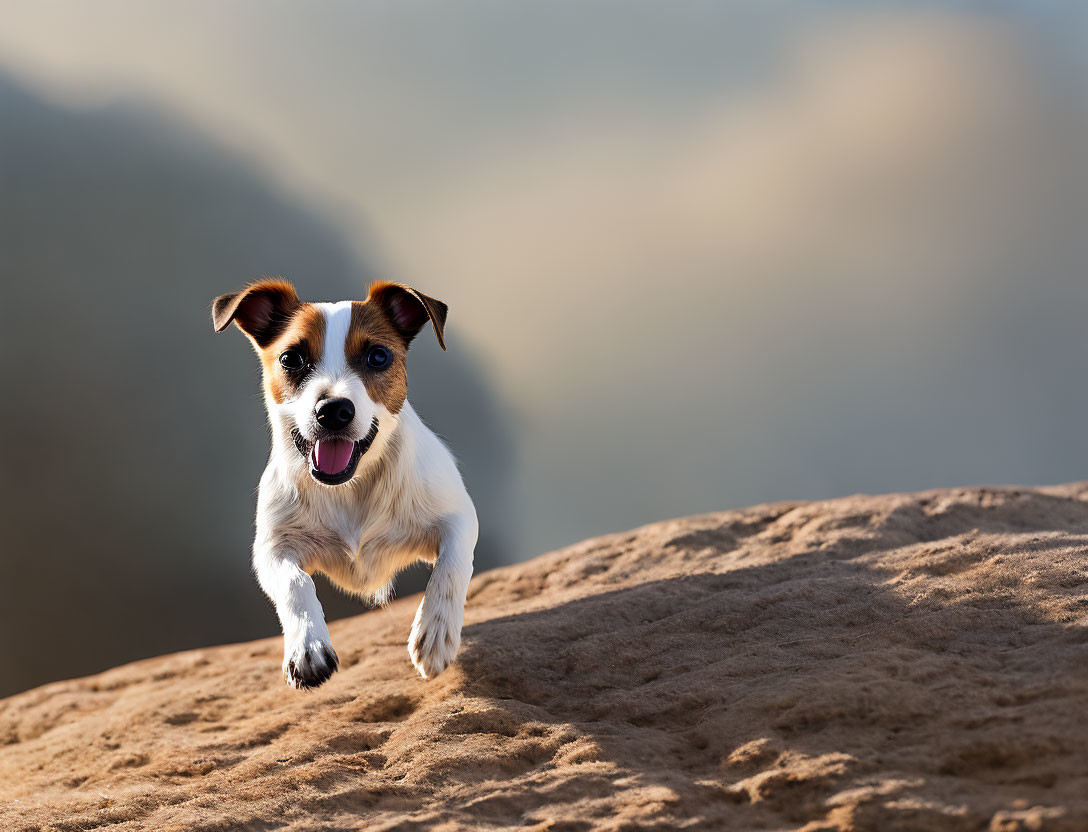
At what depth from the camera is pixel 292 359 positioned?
3520mm

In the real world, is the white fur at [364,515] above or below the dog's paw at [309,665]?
above

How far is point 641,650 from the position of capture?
358 centimetres

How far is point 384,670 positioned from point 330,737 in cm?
75

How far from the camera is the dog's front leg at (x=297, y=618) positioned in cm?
298

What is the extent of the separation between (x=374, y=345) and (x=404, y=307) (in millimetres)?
364

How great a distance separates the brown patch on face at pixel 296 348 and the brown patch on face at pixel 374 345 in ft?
0.41

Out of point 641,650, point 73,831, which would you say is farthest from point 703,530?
point 73,831

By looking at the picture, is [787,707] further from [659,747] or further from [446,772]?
[446,772]

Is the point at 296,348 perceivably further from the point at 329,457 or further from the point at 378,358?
the point at 329,457

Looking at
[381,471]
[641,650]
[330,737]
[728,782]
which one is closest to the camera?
[728,782]

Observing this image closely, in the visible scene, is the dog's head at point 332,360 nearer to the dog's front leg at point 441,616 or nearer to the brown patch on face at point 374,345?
the brown patch on face at point 374,345

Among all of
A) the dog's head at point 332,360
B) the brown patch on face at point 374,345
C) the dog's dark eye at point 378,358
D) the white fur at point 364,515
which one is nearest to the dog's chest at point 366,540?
the white fur at point 364,515

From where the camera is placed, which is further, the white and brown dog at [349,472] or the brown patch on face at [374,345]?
the brown patch on face at [374,345]

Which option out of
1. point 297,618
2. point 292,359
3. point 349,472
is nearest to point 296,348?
point 292,359
